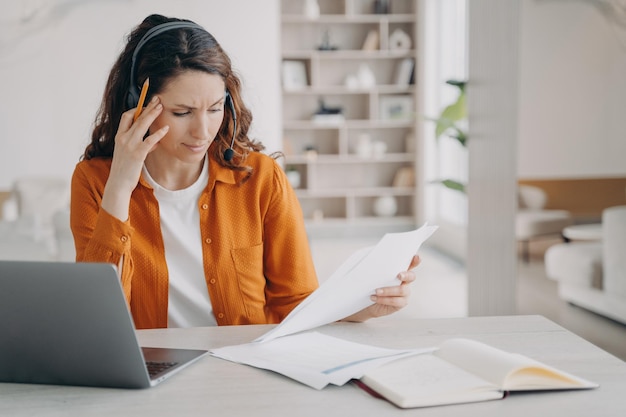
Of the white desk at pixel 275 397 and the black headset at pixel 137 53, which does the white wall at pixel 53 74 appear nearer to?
the black headset at pixel 137 53

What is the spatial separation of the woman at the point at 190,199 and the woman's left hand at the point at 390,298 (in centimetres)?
28

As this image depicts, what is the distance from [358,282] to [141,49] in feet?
2.42

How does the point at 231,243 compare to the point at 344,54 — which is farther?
the point at 344,54

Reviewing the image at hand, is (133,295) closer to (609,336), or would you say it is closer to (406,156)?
(609,336)

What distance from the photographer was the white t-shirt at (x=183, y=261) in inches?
62.0

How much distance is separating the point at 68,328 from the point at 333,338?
45 cm

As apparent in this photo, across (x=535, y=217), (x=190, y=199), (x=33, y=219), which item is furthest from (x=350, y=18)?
(x=190, y=199)

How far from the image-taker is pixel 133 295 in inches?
61.3

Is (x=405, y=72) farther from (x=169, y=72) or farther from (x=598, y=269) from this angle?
(x=169, y=72)

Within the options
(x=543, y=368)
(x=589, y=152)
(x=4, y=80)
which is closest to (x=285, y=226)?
(x=543, y=368)

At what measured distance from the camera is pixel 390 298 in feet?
4.36

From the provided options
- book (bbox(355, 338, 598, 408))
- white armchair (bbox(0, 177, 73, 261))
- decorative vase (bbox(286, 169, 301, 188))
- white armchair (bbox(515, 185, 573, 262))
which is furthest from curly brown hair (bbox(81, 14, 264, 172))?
decorative vase (bbox(286, 169, 301, 188))

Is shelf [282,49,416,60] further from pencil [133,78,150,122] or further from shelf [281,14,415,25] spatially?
pencil [133,78,150,122]

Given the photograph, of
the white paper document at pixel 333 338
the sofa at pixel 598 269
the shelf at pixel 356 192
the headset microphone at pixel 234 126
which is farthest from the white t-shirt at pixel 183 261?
the shelf at pixel 356 192
